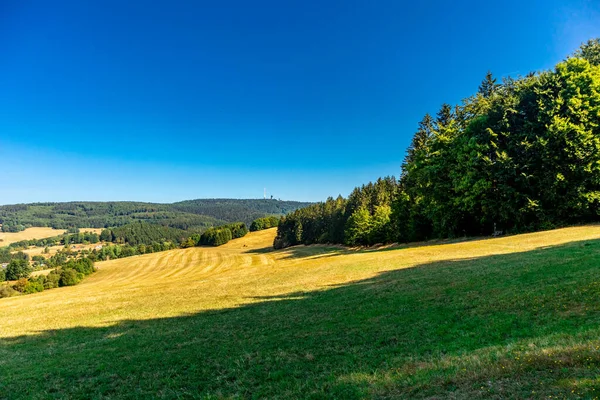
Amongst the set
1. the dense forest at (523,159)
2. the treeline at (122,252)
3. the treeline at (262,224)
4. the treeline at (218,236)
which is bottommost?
the treeline at (122,252)

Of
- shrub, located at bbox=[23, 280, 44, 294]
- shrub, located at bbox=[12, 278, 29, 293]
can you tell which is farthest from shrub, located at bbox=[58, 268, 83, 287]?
shrub, located at bbox=[12, 278, 29, 293]

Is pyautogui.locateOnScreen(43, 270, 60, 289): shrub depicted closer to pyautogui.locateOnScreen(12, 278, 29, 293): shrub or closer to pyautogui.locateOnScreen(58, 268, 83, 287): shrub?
pyautogui.locateOnScreen(58, 268, 83, 287): shrub

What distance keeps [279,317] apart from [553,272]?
13251 mm

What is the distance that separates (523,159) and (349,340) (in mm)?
35225

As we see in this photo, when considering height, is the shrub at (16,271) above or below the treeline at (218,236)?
below

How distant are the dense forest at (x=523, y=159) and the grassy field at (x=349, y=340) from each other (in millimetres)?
17542

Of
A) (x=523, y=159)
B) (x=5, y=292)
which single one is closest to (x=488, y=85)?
(x=523, y=159)

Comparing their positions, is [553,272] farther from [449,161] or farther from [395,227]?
[395,227]

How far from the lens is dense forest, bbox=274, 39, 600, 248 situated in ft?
106

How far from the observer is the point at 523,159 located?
Answer: 3538 cm

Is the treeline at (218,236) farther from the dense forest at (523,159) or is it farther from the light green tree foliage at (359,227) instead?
the dense forest at (523,159)

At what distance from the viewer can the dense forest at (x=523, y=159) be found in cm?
3219

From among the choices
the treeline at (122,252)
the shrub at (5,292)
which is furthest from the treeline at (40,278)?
the treeline at (122,252)

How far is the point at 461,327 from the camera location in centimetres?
1055
